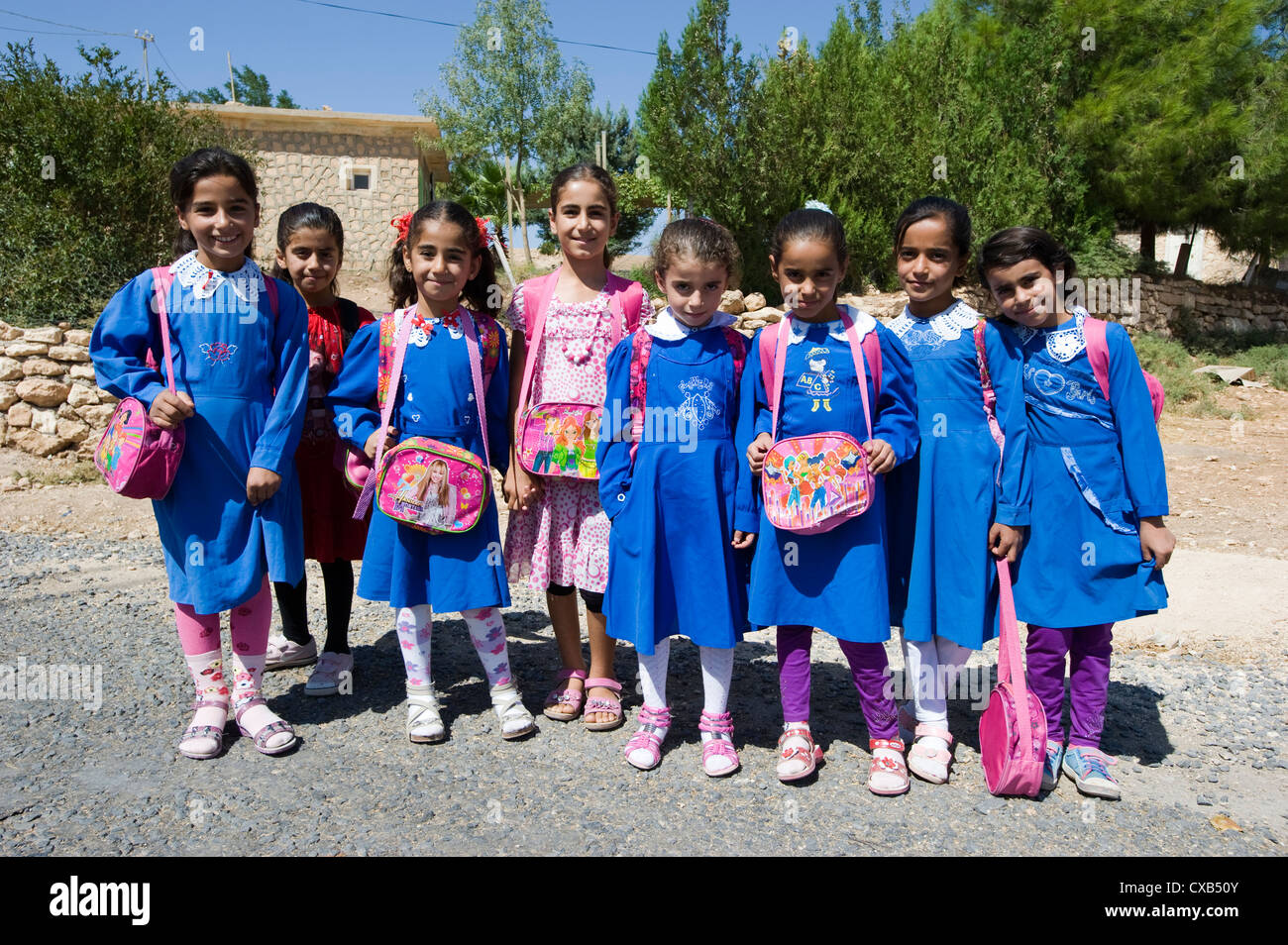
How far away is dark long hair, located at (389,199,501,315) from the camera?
327 cm

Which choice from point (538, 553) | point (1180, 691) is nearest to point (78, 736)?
point (538, 553)

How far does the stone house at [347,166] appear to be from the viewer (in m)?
18.2

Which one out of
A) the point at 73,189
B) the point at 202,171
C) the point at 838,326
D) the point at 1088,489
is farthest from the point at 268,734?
the point at 73,189

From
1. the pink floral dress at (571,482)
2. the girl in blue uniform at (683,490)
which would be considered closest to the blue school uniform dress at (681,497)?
the girl in blue uniform at (683,490)

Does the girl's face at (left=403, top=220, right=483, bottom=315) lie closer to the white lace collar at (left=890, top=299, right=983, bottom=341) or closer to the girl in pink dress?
the girl in pink dress

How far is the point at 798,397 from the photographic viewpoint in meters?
2.95

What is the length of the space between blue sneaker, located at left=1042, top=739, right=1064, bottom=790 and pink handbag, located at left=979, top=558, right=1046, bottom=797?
105 millimetres

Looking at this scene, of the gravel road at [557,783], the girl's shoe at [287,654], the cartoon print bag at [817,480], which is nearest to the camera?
the gravel road at [557,783]

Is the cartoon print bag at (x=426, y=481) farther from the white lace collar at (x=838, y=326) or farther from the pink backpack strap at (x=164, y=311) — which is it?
the white lace collar at (x=838, y=326)

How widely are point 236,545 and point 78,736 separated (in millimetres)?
922

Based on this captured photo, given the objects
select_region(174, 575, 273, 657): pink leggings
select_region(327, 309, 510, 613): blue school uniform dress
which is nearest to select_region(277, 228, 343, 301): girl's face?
select_region(327, 309, 510, 613): blue school uniform dress

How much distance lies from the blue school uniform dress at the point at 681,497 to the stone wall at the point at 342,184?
16.6 metres

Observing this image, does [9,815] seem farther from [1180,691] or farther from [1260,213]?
[1260,213]

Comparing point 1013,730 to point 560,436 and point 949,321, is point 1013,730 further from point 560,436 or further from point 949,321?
point 560,436
